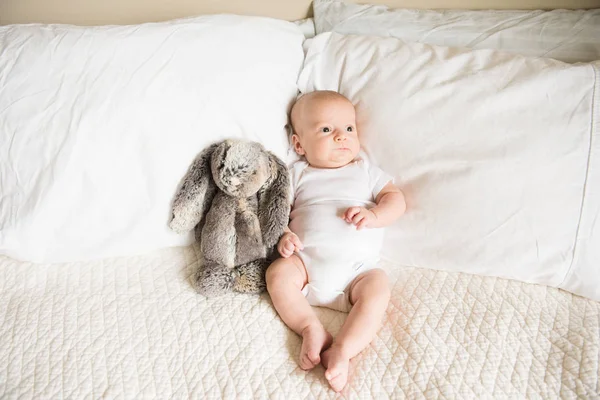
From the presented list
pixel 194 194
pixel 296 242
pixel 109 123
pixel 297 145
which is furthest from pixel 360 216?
pixel 109 123

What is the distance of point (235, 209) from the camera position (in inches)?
43.4

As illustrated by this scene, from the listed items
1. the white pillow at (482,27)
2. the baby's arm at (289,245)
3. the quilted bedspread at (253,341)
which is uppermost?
the white pillow at (482,27)

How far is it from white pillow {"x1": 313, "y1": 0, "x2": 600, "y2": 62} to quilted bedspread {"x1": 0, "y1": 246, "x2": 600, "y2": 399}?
23.4 inches

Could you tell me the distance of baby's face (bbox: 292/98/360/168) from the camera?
1.14m

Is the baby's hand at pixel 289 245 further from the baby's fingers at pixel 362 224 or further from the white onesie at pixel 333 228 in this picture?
the baby's fingers at pixel 362 224

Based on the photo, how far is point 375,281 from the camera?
1.03 metres

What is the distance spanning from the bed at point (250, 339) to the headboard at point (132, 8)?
708 mm

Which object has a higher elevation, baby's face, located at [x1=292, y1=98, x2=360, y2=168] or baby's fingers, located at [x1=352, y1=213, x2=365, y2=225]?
baby's face, located at [x1=292, y1=98, x2=360, y2=168]

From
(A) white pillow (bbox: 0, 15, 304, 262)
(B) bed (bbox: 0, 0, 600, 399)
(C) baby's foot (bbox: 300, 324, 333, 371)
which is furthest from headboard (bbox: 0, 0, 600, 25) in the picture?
(C) baby's foot (bbox: 300, 324, 333, 371)

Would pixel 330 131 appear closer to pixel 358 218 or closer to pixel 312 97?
pixel 312 97

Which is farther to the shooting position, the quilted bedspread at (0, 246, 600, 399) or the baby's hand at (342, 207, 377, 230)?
the baby's hand at (342, 207, 377, 230)

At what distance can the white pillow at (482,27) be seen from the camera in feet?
3.83

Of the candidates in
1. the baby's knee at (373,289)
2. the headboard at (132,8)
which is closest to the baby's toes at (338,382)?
the baby's knee at (373,289)

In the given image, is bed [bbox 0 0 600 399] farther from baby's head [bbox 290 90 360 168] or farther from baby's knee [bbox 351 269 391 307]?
baby's head [bbox 290 90 360 168]
